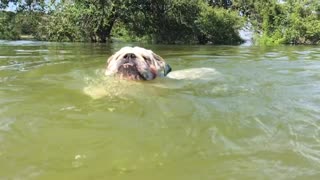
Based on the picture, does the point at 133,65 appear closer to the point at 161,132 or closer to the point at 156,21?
the point at 161,132

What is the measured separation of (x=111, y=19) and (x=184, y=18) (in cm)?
602

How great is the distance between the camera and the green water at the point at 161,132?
305 centimetres

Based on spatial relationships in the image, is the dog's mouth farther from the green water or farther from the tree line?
the tree line

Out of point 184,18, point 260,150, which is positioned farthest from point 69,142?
point 184,18

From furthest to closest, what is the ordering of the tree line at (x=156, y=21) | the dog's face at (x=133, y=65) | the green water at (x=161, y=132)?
the tree line at (x=156, y=21) < the dog's face at (x=133, y=65) < the green water at (x=161, y=132)

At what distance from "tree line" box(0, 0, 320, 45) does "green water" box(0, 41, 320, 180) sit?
25.2 meters

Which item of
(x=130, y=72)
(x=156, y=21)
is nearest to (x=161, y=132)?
(x=130, y=72)

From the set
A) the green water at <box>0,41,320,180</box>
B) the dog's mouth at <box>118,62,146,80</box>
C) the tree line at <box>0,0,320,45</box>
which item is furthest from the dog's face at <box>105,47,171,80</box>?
the tree line at <box>0,0,320,45</box>

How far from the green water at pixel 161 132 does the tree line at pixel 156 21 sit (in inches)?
994

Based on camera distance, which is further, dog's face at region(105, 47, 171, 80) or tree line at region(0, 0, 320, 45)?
tree line at region(0, 0, 320, 45)

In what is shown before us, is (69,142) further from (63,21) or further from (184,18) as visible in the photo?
(184,18)

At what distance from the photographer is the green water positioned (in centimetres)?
305

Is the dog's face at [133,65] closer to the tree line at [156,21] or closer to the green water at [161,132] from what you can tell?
the green water at [161,132]

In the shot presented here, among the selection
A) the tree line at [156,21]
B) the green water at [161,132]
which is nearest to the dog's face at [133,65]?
the green water at [161,132]
